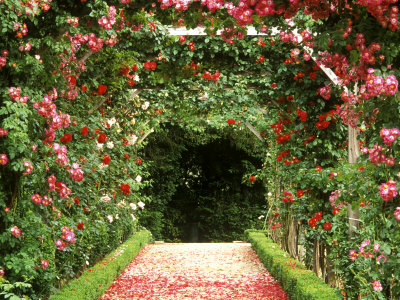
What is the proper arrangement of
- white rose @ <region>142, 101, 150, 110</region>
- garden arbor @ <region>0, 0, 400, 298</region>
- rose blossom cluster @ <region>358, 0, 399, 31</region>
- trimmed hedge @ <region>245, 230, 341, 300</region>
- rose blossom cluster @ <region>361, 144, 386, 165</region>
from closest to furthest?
rose blossom cluster @ <region>358, 0, 399, 31</region>
rose blossom cluster @ <region>361, 144, 386, 165</region>
garden arbor @ <region>0, 0, 400, 298</region>
trimmed hedge @ <region>245, 230, 341, 300</region>
white rose @ <region>142, 101, 150, 110</region>

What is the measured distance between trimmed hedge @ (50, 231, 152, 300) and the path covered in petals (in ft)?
0.45

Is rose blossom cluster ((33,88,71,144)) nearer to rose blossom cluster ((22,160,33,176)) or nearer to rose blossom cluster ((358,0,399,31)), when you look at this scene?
rose blossom cluster ((22,160,33,176))

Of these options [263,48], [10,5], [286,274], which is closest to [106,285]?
[286,274]

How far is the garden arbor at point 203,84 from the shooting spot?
2.72 meters

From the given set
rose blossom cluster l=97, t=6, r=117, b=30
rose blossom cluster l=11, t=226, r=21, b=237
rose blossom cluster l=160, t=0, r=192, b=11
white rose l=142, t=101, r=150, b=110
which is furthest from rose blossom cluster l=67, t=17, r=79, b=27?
white rose l=142, t=101, r=150, b=110

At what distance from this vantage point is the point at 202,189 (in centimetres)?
1463

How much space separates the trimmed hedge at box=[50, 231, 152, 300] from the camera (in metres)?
4.81

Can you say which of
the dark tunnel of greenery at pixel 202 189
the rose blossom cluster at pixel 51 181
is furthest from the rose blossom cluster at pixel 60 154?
the dark tunnel of greenery at pixel 202 189

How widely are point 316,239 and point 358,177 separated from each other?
295cm

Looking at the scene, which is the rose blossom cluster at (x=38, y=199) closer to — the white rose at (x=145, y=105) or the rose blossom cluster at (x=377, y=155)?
the rose blossom cluster at (x=377, y=155)

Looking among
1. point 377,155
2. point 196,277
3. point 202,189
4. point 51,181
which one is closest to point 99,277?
point 196,277

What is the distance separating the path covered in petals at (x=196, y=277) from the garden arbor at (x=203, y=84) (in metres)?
0.68

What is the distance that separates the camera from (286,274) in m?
6.13

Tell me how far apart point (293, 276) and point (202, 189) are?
29.6ft
